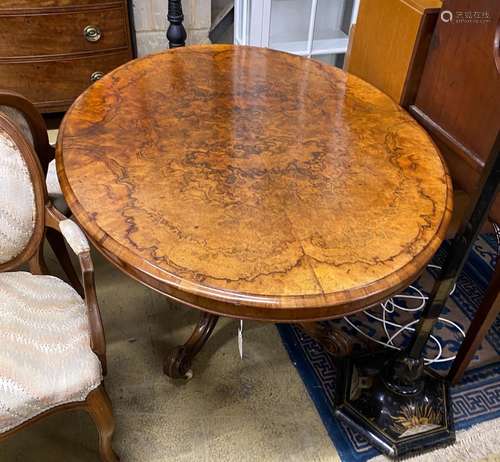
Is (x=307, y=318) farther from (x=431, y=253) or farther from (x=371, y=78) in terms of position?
(x=371, y=78)

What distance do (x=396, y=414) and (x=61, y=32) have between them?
5.93ft

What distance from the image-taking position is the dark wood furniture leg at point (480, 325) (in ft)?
3.89

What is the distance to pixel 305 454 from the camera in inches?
49.8

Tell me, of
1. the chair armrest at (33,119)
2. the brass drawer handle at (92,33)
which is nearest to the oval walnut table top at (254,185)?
the chair armrest at (33,119)

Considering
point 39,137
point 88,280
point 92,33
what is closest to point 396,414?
point 88,280

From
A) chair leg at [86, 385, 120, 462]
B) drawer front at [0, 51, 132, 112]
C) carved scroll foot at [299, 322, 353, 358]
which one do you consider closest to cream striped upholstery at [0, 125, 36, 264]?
chair leg at [86, 385, 120, 462]

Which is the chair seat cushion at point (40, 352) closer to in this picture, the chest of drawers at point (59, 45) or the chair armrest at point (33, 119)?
the chair armrest at point (33, 119)

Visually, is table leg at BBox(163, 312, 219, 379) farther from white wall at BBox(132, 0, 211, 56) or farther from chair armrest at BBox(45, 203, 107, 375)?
white wall at BBox(132, 0, 211, 56)

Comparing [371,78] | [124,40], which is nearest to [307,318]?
[371,78]

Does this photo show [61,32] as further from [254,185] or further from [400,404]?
[400,404]

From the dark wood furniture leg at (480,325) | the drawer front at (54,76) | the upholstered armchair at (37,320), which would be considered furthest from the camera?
the drawer front at (54,76)

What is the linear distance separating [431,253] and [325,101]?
56cm

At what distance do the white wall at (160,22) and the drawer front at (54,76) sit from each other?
0.70ft

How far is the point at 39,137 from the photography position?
121 centimetres
